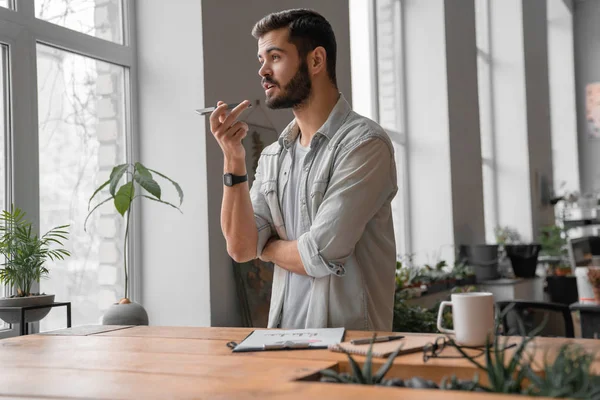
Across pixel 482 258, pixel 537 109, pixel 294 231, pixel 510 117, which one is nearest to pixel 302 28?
pixel 294 231

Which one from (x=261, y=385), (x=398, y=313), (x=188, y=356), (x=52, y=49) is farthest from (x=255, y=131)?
(x=261, y=385)

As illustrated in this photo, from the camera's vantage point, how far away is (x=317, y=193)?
1924 millimetres

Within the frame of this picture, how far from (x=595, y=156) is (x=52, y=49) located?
9929mm

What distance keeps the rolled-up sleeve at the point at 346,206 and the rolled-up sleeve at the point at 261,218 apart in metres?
0.22

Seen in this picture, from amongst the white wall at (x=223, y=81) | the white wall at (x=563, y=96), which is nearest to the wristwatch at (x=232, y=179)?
the white wall at (x=223, y=81)

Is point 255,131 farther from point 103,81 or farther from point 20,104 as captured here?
point 20,104

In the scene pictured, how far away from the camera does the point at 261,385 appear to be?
42.1 inches

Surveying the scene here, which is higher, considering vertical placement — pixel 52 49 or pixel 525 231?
pixel 52 49

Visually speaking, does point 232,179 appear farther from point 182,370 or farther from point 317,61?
point 182,370

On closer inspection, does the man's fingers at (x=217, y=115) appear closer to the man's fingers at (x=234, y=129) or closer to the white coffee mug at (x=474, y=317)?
the man's fingers at (x=234, y=129)

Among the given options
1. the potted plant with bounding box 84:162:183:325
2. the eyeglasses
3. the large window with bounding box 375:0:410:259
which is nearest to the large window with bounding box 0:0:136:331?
the potted plant with bounding box 84:162:183:325

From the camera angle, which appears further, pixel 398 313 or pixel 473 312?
pixel 398 313

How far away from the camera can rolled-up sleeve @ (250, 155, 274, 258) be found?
2019mm

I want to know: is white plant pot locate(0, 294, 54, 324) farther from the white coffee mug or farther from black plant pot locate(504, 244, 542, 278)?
black plant pot locate(504, 244, 542, 278)
